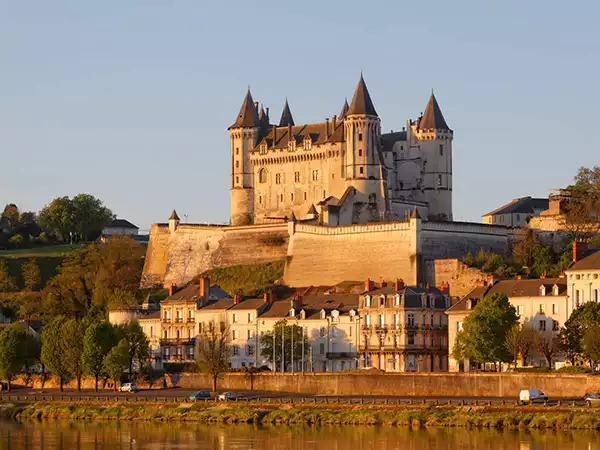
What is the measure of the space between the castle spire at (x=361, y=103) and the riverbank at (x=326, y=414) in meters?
47.3

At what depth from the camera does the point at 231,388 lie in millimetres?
82625

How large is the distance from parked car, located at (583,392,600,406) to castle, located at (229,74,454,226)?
49551 millimetres

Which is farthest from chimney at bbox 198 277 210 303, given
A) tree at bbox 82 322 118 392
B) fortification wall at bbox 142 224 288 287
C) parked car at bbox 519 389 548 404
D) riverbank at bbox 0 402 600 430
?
parked car at bbox 519 389 548 404

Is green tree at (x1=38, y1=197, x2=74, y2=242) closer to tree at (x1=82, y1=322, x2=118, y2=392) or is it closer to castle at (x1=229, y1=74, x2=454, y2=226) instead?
castle at (x1=229, y1=74, x2=454, y2=226)

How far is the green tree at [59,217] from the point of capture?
157m

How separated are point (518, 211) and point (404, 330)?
148 feet

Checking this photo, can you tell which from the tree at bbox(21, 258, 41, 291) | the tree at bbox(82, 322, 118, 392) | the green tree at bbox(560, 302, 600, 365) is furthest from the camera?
the tree at bbox(21, 258, 41, 291)

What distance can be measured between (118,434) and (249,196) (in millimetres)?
60867

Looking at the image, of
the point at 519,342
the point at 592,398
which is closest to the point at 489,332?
the point at 519,342

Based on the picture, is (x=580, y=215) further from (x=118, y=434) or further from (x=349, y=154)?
(x=118, y=434)

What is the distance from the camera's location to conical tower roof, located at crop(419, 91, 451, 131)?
4771 inches

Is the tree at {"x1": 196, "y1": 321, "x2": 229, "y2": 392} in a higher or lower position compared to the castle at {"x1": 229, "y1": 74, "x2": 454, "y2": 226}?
lower

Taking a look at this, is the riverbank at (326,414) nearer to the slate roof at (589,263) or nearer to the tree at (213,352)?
the tree at (213,352)

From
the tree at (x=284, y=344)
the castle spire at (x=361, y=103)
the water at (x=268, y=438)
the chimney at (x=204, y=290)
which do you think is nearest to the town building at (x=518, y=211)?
the castle spire at (x=361, y=103)
